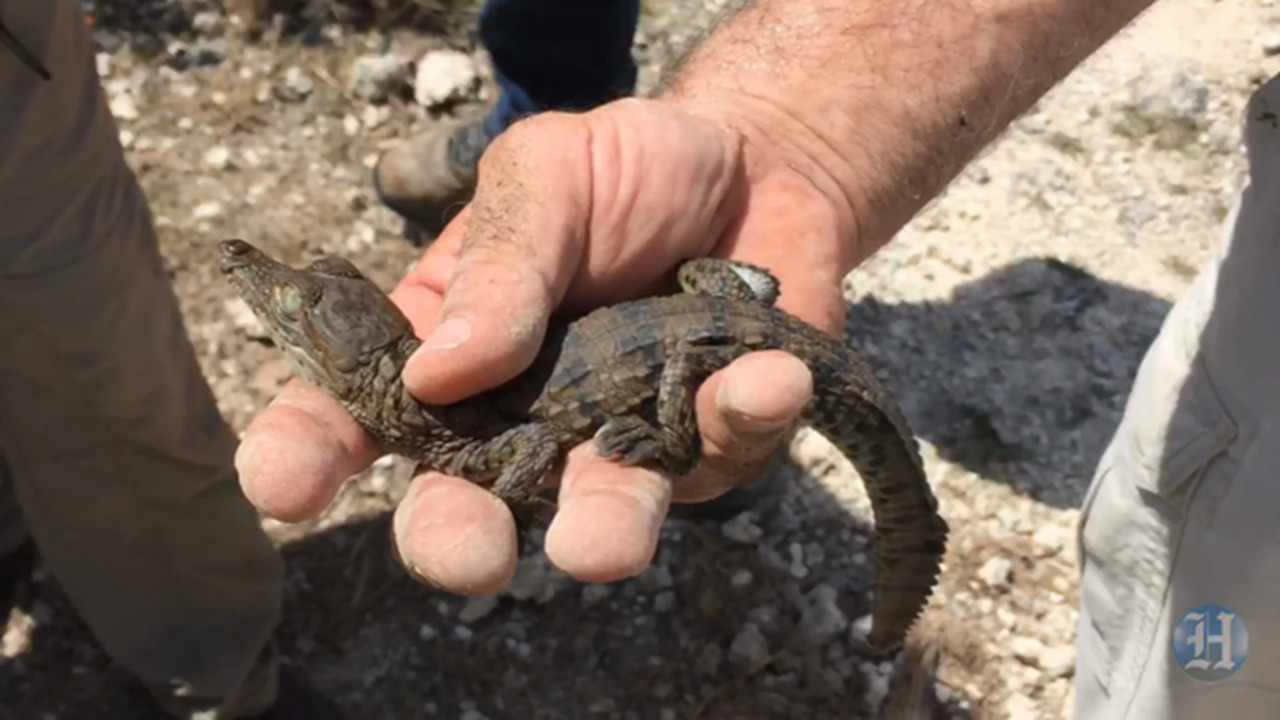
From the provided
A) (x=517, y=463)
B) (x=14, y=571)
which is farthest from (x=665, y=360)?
(x=14, y=571)

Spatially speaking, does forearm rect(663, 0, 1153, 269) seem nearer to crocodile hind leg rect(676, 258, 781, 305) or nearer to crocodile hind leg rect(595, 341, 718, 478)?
crocodile hind leg rect(676, 258, 781, 305)

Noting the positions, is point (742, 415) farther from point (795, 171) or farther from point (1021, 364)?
point (1021, 364)

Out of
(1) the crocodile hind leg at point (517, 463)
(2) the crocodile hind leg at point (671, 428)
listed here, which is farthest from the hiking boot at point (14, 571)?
(2) the crocodile hind leg at point (671, 428)

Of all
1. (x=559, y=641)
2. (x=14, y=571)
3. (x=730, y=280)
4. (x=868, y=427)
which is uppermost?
(x=730, y=280)

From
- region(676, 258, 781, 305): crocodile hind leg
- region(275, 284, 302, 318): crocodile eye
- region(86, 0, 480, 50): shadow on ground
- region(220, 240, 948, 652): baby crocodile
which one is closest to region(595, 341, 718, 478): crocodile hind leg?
region(220, 240, 948, 652): baby crocodile

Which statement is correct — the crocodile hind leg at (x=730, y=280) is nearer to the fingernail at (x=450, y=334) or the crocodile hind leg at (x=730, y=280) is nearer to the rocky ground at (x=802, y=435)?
Result: the fingernail at (x=450, y=334)

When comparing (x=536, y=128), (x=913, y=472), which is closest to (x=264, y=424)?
(x=536, y=128)

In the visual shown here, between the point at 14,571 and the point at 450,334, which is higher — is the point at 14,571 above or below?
below

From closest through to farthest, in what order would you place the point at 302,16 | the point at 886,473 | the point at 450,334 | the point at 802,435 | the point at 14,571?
the point at 450,334 < the point at 886,473 < the point at 14,571 < the point at 802,435 < the point at 302,16
